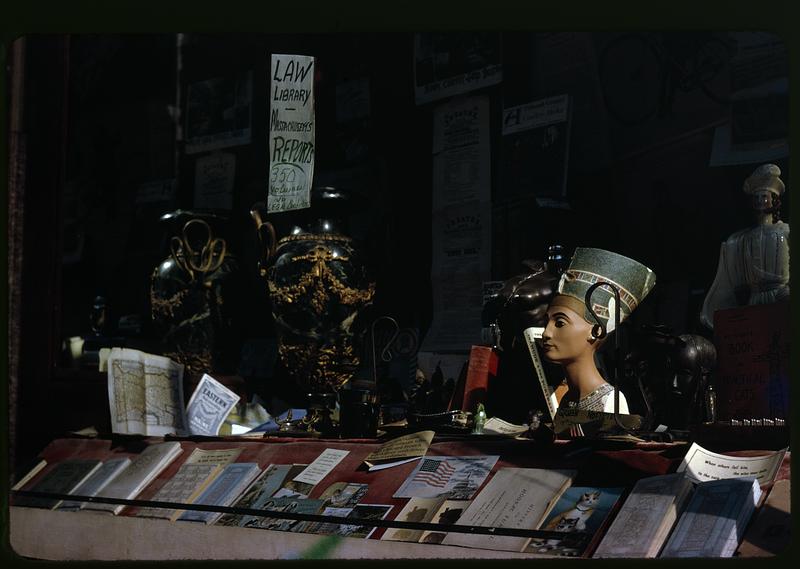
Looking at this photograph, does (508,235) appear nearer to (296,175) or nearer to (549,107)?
(549,107)

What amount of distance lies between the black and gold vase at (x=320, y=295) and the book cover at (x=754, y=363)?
1257 mm

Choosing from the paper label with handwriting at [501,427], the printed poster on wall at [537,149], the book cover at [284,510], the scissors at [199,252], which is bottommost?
the book cover at [284,510]

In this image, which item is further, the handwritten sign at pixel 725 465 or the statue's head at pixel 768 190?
the statue's head at pixel 768 190

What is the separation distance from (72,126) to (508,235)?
1976mm

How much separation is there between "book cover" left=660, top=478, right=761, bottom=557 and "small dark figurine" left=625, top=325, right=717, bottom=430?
1.12 ft

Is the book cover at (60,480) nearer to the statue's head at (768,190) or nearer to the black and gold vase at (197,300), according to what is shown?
the black and gold vase at (197,300)

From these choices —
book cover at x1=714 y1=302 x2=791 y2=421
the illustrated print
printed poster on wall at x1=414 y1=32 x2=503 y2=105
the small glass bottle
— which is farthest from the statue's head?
printed poster on wall at x1=414 y1=32 x2=503 y2=105

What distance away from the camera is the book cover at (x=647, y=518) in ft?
7.76

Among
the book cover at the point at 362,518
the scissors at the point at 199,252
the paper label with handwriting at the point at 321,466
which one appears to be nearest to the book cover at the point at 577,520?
the book cover at the point at 362,518

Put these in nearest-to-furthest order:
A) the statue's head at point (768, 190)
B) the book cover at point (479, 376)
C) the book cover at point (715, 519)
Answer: the book cover at point (715, 519) → the statue's head at point (768, 190) → the book cover at point (479, 376)

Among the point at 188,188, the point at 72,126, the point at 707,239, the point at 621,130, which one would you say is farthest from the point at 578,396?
the point at 72,126

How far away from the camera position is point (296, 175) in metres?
3.65

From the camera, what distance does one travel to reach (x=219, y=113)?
4.35m

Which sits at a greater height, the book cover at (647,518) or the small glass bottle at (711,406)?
the small glass bottle at (711,406)
